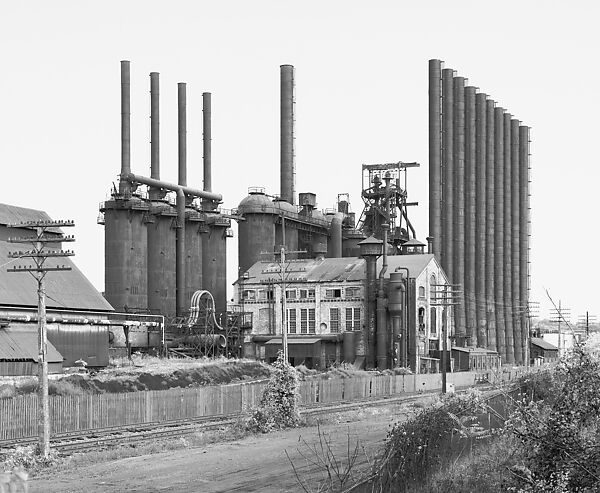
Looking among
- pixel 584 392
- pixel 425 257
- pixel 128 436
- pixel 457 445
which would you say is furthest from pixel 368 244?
pixel 584 392

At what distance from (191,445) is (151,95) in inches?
2433

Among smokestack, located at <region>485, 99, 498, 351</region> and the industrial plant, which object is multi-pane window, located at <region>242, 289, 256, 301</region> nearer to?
the industrial plant

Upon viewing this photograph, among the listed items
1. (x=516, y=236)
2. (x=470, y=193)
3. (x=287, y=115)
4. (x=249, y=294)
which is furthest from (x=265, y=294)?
(x=516, y=236)

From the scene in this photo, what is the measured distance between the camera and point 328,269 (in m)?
86.2

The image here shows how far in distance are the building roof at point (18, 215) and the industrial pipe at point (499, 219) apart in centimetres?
5763

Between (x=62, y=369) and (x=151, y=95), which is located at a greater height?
(x=151, y=95)

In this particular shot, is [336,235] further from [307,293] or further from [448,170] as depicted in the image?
[307,293]

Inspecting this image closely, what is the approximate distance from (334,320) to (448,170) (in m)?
27.1

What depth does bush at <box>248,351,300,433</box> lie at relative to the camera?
37.2 metres

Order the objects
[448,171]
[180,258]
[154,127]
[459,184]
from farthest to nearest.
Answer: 1. [459,184]
2. [448,171]
3. [154,127]
4. [180,258]

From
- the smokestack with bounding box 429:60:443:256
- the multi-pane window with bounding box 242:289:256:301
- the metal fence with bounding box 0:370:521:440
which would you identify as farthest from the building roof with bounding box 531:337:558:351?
the metal fence with bounding box 0:370:521:440

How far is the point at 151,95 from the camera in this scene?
89938 mm

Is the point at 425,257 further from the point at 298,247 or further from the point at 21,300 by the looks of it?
the point at 21,300

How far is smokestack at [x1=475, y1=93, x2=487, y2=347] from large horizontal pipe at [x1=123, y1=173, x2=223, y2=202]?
29.9m
